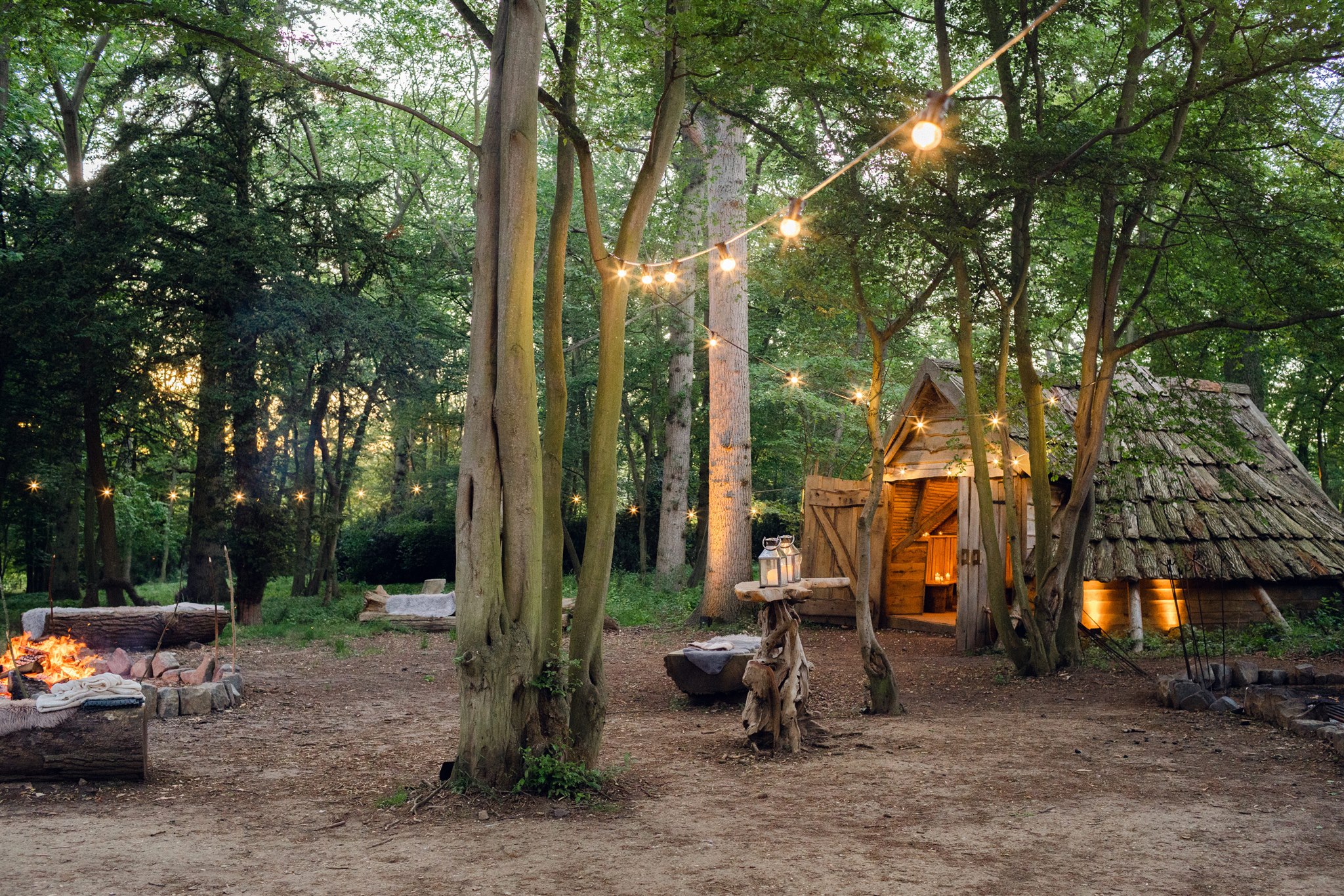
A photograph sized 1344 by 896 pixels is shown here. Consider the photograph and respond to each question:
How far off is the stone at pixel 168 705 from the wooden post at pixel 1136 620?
10075 millimetres

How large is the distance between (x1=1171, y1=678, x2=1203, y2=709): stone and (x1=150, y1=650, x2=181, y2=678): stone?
892 cm

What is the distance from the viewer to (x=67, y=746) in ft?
18.4

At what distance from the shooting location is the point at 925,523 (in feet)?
51.2

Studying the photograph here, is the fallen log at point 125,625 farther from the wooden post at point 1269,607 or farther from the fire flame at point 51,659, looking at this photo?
the wooden post at point 1269,607

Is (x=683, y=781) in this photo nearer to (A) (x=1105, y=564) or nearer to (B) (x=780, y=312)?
(A) (x=1105, y=564)

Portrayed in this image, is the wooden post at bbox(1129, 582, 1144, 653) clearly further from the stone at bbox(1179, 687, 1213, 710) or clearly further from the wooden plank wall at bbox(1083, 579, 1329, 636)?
the stone at bbox(1179, 687, 1213, 710)

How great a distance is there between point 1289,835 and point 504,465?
4299 mm

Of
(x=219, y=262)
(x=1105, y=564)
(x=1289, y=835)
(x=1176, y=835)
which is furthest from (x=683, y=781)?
(x=219, y=262)

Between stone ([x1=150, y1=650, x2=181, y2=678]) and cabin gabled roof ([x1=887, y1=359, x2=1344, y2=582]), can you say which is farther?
cabin gabled roof ([x1=887, y1=359, x2=1344, y2=582])

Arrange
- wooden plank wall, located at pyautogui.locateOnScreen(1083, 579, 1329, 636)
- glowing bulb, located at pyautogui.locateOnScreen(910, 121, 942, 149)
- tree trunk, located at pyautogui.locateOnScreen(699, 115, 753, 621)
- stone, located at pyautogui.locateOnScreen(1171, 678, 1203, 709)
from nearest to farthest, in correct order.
→ 1. glowing bulb, located at pyautogui.locateOnScreen(910, 121, 942, 149)
2. stone, located at pyautogui.locateOnScreen(1171, 678, 1203, 709)
3. wooden plank wall, located at pyautogui.locateOnScreen(1083, 579, 1329, 636)
4. tree trunk, located at pyautogui.locateOnScreen(699, 115, 753, 621)

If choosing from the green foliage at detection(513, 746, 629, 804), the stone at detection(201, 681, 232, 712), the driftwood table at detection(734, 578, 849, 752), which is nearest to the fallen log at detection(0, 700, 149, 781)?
the stone at detection(201, 681, 232, 712)

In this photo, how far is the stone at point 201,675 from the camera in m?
8.38

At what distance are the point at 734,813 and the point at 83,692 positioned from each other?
13.5ft

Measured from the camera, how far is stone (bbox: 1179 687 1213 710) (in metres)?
7.75
